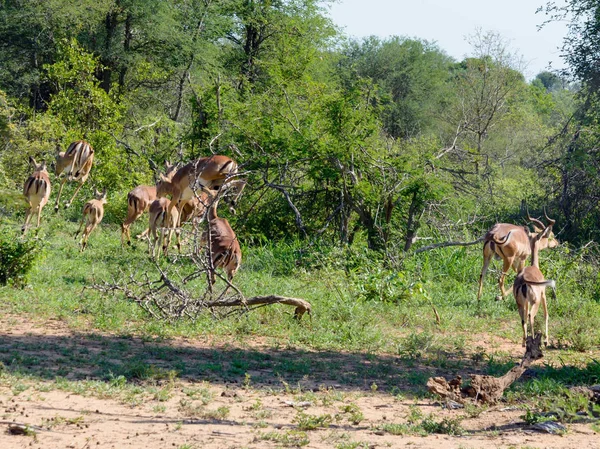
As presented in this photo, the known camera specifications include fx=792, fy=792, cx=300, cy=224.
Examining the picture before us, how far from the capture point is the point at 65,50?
838 inches

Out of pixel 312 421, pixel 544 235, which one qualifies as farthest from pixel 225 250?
pixel 312 421

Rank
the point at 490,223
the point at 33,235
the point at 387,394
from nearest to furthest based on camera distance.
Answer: the point at 387,394 < the point at 33,235 < the point at 490,223

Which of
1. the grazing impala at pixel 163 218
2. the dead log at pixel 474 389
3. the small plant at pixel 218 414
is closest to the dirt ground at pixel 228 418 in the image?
the small plant at pixel 218 414

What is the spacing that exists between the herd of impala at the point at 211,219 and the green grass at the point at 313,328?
0.51 m

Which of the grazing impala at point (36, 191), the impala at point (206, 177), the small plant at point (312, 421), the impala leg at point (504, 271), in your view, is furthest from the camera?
the grazing impala at point (36, 191)

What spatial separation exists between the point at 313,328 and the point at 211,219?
3038 millimetres

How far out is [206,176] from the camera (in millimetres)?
11297

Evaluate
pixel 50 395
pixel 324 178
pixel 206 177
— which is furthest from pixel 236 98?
pixel 50 395

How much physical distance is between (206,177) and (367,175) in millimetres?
3437

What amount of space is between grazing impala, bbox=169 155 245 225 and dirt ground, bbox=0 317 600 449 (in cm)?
453

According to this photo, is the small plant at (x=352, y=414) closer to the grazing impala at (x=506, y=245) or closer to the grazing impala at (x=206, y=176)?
the grazing impala at (x=206, y=176)

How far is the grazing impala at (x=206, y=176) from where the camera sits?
35.8ft

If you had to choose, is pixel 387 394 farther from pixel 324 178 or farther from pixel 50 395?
pixel 324 178

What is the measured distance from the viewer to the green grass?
669 cm
